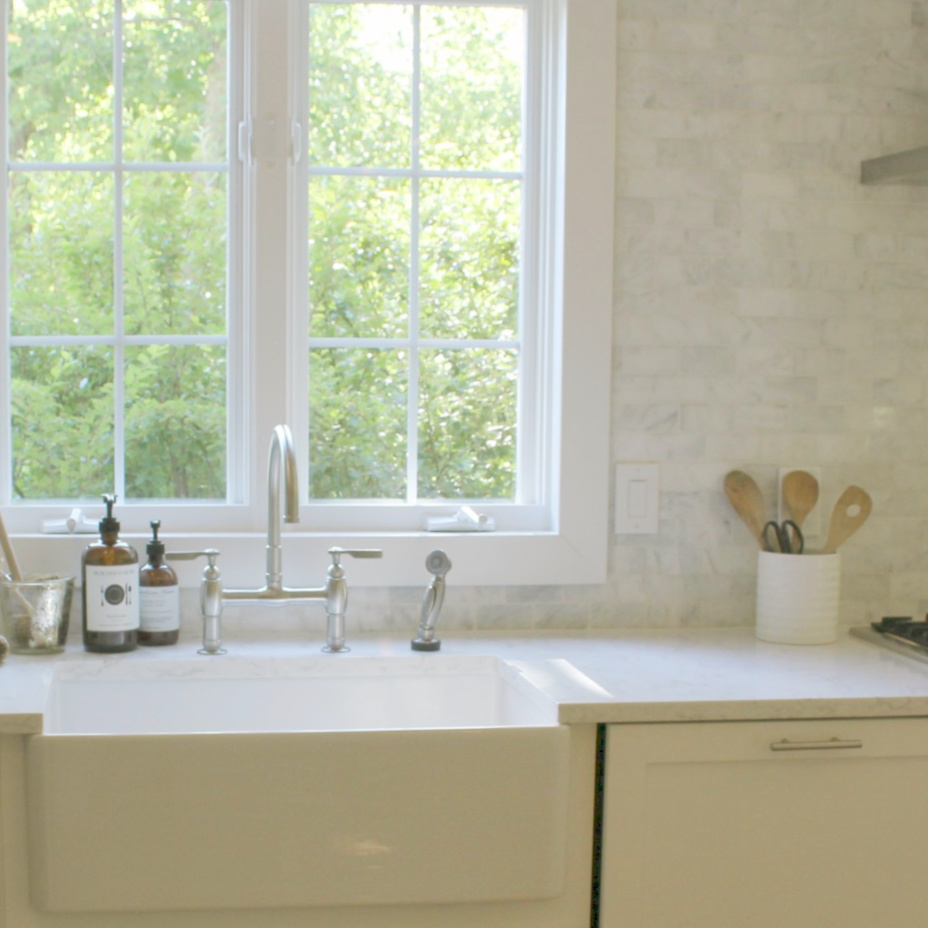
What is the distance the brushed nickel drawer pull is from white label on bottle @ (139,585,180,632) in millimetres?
1044

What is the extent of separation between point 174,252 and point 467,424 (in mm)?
654

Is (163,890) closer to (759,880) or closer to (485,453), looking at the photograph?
(759,880)

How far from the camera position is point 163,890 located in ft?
5.73

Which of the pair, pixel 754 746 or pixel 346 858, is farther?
pixel 754 746

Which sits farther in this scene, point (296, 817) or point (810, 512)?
point (810, 512)

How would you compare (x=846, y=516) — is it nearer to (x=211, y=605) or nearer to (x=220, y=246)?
(x=211, y=605)

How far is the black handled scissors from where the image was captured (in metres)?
2.33

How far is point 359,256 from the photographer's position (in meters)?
2.44

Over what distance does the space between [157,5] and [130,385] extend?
0.72 metres

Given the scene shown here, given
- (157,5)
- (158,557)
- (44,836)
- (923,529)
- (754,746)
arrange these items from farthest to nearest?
(923,529) < (157,5) < (158,557) < (754,746) < (44,836)

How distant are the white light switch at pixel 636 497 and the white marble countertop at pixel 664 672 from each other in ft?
0.67

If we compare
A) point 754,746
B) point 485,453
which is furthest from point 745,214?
point 754,746

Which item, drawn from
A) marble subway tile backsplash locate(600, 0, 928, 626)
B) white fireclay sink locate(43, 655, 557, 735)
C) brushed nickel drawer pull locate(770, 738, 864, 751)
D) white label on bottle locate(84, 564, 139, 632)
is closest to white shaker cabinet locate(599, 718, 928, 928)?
brushed nickel drawer pull locate(770, 738, 864, 751)

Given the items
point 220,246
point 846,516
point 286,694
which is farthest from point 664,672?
point 220,246
